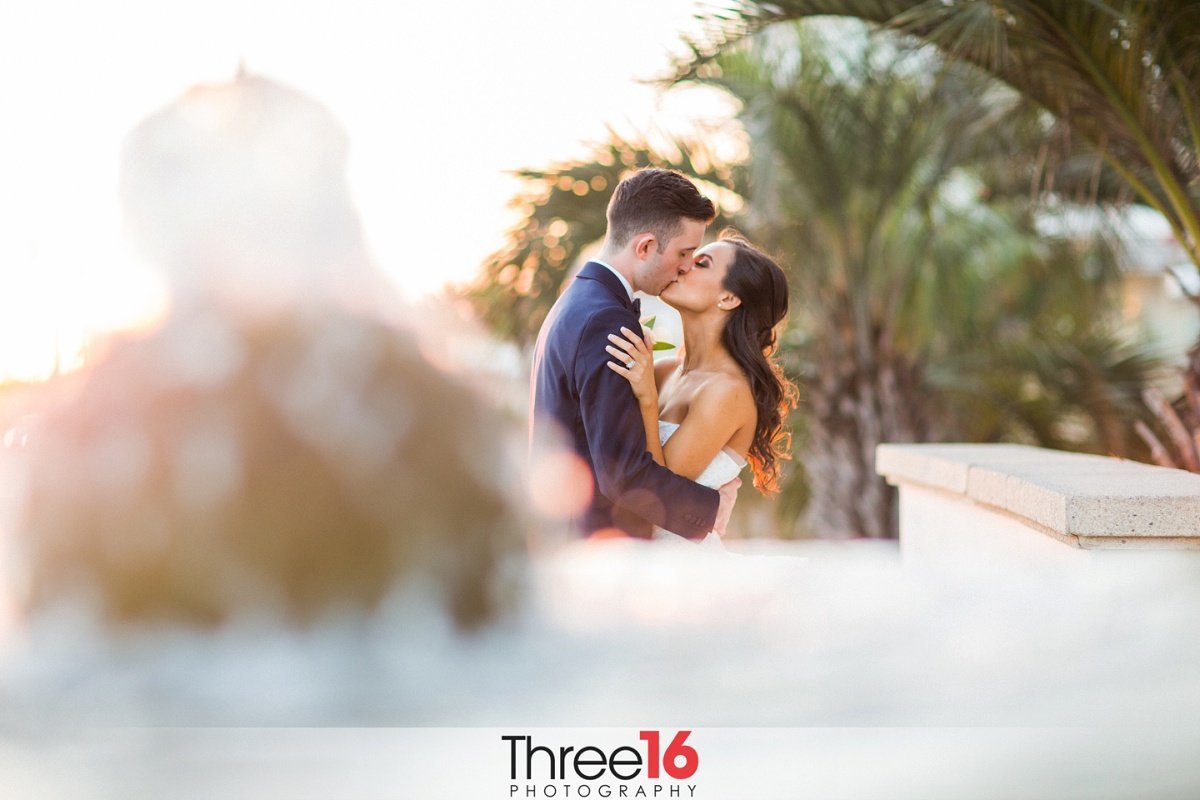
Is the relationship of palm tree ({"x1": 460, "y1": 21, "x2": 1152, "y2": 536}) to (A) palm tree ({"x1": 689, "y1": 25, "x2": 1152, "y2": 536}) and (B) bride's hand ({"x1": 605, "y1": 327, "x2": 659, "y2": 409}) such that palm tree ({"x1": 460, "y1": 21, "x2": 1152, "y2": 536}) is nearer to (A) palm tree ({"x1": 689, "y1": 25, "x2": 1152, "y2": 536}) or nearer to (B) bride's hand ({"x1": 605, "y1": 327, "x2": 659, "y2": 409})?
(A) palm tree ({"x1": 689, "y1": 25, "x2": 1152, "y2": 536})

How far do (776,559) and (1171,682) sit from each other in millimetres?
993

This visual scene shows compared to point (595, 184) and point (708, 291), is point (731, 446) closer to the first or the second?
point (708, 291)

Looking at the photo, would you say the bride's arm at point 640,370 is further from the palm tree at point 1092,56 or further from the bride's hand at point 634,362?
the palm tree at point 1092,56

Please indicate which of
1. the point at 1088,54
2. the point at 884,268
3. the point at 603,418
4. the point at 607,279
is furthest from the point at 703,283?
the point at 884,268

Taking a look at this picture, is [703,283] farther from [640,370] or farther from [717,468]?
[640,370]

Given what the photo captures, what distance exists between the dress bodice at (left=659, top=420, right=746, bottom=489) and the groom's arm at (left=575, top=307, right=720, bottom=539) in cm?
27

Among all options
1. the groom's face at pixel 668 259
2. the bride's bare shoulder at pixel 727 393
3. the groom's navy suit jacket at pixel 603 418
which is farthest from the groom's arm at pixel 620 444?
the bride's bare shoulder at pixel 727 393

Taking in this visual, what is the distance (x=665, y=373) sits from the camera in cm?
394

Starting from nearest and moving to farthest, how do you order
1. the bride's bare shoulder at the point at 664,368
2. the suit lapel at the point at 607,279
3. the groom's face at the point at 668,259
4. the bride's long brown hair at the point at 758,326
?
the suit lapel at the point at 607,279, the groom's face at the point at 668,259, the bride's long brown hair at the point at 758,326, the bride's bare shoulder at the point at 664,368

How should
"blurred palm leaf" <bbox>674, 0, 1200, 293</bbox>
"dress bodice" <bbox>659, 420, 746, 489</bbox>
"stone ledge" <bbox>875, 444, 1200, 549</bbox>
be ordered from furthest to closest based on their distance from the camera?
"blurred palm leaf" <bbox>674, 0, 1200, 293</bbox>
"dress bodice" <bbox>659, 420, 746, 489</bbox>
"stone ledge" <bbox>875, 444, 1200, 549</bbox>

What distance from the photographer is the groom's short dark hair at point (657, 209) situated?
324 cm

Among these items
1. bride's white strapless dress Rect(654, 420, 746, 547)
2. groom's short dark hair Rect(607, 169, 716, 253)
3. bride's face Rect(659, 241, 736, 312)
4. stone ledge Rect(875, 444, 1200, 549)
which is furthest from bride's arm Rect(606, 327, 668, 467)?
stone ledge Rect(875, 444, 1200, 549)

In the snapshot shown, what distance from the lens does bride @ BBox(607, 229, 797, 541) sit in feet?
10.9

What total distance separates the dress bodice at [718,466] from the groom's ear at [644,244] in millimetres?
528
